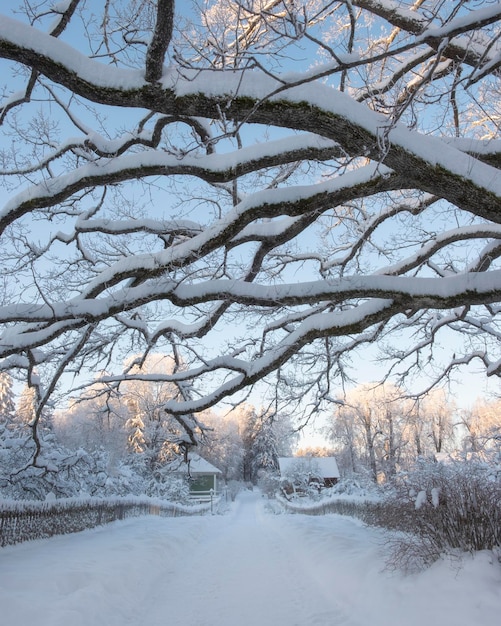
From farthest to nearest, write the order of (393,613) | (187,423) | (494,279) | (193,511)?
(193,511)
(187,423)
(494,279)
(393,613)

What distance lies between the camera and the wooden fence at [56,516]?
9.30 m

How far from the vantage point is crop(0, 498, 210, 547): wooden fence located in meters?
9.30

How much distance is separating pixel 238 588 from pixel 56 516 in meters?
6.36

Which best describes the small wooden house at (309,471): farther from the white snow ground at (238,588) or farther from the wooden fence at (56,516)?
the white snow ground at (238,588)

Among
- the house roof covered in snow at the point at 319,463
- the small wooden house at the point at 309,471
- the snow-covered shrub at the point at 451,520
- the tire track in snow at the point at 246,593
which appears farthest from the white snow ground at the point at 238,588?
the house roof covered in snow at the point at 319,463

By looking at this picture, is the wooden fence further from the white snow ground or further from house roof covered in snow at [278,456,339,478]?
house roof covered in snow at [278,456,339,478]

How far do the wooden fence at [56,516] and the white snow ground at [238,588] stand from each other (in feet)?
1.27

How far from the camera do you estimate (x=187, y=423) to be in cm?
1100

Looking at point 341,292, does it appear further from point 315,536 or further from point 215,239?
point 315,536

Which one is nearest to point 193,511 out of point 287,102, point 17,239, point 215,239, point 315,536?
point 315,536

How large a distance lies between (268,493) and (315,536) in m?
41.6

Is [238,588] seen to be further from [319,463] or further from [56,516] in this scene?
[319,463]

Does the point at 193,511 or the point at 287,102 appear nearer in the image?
the point at 287,102

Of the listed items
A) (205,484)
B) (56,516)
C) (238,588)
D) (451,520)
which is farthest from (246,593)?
(205,484)
